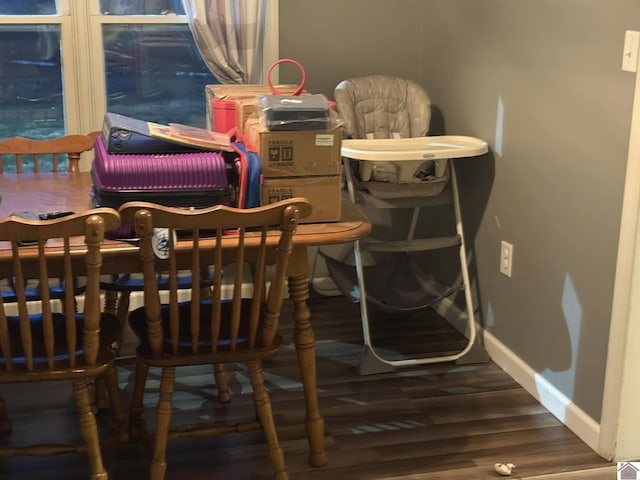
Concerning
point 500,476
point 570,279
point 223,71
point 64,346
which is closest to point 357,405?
point 500,476

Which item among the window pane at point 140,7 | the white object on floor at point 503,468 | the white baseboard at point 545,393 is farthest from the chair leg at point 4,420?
the white baseboard at point 545,393

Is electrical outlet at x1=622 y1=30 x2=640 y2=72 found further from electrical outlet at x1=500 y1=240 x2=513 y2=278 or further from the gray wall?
electrical outlet at x1=500 y1=240 x2=513 y2=278

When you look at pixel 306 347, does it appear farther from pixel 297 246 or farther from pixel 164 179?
pixel 164 179

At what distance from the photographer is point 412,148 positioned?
3.25m

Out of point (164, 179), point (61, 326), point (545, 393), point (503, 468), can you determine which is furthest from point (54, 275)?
point (545, 393)

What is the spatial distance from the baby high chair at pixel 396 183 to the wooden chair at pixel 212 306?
0.90 m

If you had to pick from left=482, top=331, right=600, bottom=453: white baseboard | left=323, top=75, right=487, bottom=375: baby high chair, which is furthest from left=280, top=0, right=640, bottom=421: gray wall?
left=323, top=75, right=487, bottom=375: baby high chair

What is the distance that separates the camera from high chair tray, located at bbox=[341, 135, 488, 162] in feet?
9.99

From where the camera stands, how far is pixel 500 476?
256 cm

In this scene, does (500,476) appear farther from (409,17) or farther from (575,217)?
(409,17)

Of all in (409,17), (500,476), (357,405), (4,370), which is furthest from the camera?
(409,17)

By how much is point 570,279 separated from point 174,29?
2027 mm

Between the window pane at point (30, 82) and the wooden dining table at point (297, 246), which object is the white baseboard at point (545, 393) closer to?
the wooden dining table at point (297, 246)

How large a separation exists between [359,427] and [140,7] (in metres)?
2.04
